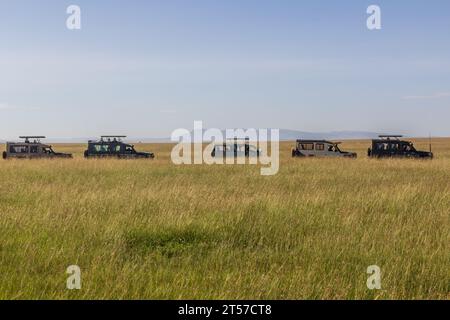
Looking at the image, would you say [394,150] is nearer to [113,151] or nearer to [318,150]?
[318,150]

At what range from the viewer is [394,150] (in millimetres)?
31062

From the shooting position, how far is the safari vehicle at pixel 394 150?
3070cm

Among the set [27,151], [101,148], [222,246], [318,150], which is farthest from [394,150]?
[222,246]

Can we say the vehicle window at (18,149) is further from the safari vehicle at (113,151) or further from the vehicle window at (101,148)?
the vehicle window at (101,148)

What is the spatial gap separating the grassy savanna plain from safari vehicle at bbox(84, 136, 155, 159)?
19.4m

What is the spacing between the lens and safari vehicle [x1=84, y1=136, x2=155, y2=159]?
31.7m

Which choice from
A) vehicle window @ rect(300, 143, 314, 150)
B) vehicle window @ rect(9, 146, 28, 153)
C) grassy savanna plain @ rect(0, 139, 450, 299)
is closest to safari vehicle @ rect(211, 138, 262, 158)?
vehicle window @ rect(300, 143, 314, 150)

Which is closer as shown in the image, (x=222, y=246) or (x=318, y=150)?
(x=222, y=246)

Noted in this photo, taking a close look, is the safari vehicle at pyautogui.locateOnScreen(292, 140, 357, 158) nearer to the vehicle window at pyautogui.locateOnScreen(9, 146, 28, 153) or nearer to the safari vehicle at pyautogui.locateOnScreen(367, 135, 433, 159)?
the safari vehicle at pyautogui.locateOnScreen(367, 135, 433, 159)

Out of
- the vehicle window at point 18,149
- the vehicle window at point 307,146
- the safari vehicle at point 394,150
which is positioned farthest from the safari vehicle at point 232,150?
the vehicle window at point 18,149

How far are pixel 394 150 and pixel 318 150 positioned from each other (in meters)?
4.95

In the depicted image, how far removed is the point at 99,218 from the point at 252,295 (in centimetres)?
453

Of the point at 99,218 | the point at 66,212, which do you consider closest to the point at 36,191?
the point at 66,212

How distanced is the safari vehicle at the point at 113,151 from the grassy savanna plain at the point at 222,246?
1941cm
